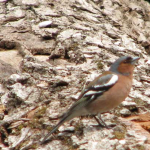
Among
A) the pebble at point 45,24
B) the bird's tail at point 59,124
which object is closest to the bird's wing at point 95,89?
the bird's tail at point 59,124

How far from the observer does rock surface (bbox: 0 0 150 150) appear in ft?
12.8

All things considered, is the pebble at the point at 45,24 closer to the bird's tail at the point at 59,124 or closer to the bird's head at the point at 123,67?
the bird's head at the point at 123,67

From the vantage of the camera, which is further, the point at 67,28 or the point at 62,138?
the point at 67,28

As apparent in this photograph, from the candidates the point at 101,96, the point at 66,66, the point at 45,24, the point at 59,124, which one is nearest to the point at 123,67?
the point at 101,96

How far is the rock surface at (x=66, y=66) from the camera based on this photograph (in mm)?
3910

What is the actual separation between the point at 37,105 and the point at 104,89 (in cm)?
85

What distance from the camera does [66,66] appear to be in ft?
17.4

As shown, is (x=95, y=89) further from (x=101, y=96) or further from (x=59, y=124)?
(x=59, y=124)

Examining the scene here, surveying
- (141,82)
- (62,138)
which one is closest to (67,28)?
(141,82)

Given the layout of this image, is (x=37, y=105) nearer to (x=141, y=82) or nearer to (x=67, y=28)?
(x=141, y=82)

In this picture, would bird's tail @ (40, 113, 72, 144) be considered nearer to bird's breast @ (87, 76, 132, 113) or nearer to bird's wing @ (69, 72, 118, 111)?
bird's wing @ (69, 72, 118, 111)

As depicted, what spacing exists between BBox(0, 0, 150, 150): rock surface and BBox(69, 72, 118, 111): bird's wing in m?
0.24

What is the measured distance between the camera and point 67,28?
6160 millimetres

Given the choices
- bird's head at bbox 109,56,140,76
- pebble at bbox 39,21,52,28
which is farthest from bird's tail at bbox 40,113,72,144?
pebble at bbox 39,21,52,28
